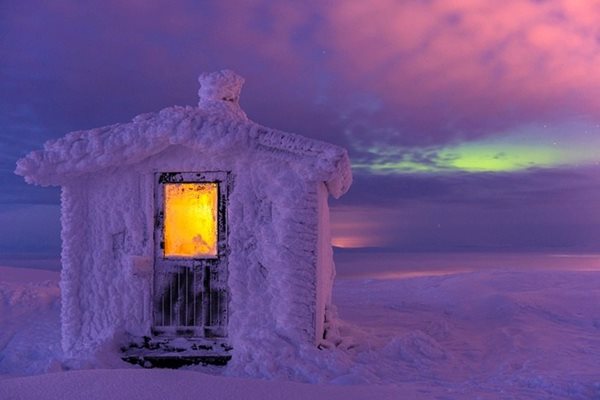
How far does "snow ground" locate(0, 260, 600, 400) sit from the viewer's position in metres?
5.73

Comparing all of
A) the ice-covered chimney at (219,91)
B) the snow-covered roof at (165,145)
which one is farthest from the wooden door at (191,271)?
the ice-covered chimney at (219,91)

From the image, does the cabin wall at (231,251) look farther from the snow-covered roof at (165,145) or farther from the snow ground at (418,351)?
the snow ground at (418,351)

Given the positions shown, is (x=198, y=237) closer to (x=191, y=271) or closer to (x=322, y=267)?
(x=191, y=271)

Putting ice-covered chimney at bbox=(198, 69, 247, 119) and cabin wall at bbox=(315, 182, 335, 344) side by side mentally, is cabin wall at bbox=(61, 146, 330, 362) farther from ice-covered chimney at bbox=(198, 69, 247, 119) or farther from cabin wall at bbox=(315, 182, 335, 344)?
ice-covered chimney at bbox=(198, 69, 247, 119)

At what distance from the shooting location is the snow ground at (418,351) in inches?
226

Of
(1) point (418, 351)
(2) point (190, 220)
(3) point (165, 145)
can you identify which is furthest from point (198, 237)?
(1) point (418, 351)

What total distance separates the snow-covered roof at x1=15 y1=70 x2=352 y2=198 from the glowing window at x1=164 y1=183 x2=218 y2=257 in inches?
29.4

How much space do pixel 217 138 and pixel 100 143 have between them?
181 centimetres

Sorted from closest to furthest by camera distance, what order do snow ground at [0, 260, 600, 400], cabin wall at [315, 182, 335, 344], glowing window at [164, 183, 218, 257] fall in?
1. snow ground at [0, 260, 600, 400]
2. cabin wall at [315, 182, 335, 344]
3. glowing window at [164, 183, 218, 257]

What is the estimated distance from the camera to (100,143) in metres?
9.29

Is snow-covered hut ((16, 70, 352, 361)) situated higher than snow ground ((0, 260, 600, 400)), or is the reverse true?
snow-covered hut ((16, 70, 352, 361))

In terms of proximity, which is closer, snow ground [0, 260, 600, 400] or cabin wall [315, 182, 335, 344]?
snow ground [0, 260, 600, 400]

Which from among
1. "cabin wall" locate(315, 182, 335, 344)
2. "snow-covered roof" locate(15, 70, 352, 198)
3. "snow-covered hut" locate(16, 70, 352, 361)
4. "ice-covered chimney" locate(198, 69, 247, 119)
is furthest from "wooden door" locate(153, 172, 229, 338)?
"ice-covered chimney" locate(198, 69, 247, 119)

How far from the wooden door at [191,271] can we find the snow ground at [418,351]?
0.89 meters
